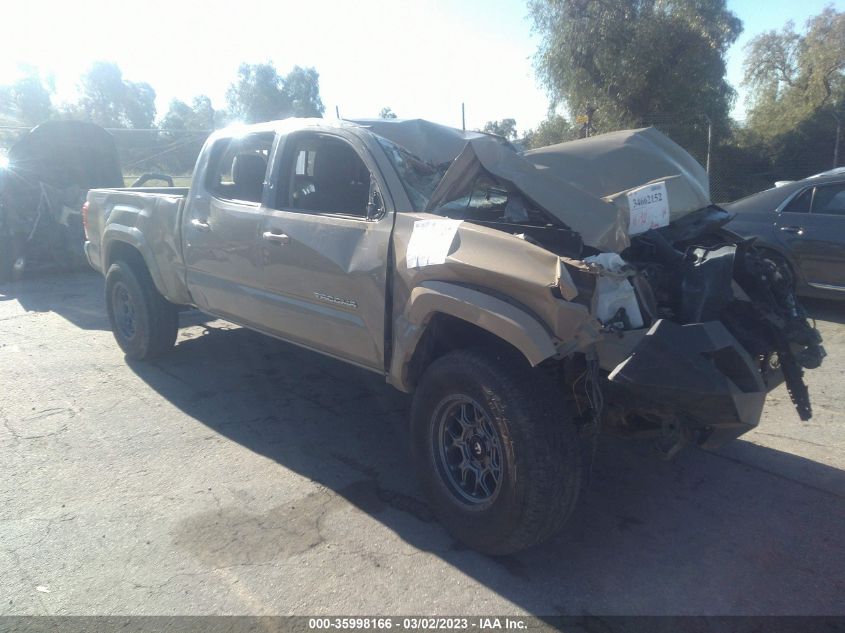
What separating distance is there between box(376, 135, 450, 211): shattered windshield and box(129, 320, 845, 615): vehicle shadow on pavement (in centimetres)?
167

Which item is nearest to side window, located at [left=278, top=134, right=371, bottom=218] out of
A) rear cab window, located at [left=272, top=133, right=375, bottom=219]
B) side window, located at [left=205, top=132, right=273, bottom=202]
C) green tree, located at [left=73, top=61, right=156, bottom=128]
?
rear cab window, located at [left=272, top=133, right=375, bottom=219]

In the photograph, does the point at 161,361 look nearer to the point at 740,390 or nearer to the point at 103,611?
the point at 103,611

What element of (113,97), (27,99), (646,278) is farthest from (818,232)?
(113,97)

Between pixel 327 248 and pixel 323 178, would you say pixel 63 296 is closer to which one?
pixel 323 178

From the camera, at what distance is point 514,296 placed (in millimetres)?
2992

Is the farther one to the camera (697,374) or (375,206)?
(375,206)

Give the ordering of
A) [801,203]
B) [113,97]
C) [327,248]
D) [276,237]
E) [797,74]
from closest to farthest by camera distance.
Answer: [327,248] < [276,237] < [801,203] < [797,74] < [113,97]

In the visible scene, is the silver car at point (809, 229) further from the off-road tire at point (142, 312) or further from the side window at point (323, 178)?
the off-road tire at point (142, 312)

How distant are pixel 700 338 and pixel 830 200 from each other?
5.68 meters

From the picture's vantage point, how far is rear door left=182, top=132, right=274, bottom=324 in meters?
4.62

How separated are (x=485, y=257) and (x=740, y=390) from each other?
1.21 meters

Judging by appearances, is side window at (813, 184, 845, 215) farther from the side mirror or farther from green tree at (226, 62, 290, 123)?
green tree at (226, 62, 290, 123)

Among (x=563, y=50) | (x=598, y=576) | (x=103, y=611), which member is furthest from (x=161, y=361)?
(x=563, y=50)

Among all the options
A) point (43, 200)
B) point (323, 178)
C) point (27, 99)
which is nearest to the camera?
point (323, 178)
